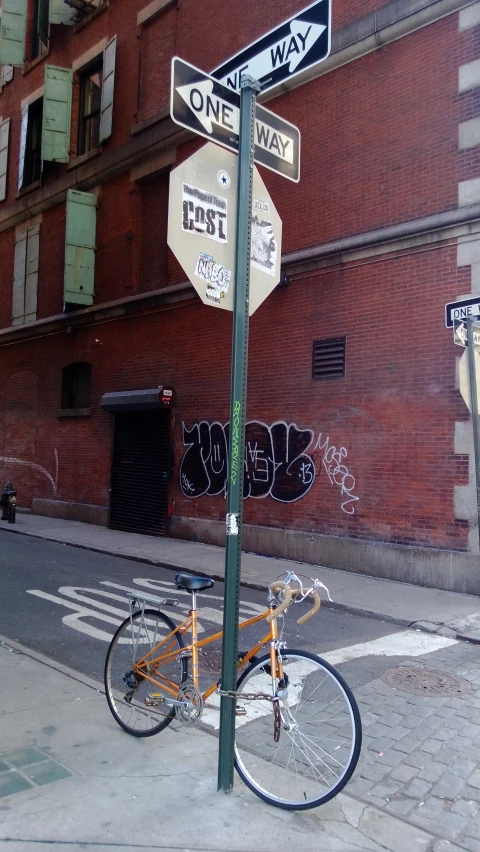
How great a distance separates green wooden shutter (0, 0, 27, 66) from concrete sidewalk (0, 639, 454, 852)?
69.0 ft

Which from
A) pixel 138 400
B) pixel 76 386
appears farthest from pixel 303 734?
pixel 76 386

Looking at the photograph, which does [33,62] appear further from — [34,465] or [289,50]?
[289,50]

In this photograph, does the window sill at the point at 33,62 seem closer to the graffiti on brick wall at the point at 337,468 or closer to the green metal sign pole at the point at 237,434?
the graffiti on brick wall at the point at 337,468

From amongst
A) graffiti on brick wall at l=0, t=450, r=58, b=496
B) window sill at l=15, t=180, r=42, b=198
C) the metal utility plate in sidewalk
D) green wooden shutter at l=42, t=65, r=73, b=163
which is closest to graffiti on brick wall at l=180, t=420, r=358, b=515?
graffiti on brick wall at l=0, t=450, r=58, b=496

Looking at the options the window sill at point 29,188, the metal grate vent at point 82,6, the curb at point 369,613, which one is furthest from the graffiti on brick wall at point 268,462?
the metal grate vent at point 82,6

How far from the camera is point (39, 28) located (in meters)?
20.5

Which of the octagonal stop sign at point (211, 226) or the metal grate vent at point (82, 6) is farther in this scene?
the metal grate vent at point (82, 6)

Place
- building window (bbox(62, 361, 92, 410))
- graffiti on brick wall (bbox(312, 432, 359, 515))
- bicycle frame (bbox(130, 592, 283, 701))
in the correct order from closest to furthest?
bicycle frame (bbox(130, 592, 283, 701)) < graffiti on brick wall (bbox(312, 432, 359, 515)) < building window (bbox(62, 361, 92, 410))

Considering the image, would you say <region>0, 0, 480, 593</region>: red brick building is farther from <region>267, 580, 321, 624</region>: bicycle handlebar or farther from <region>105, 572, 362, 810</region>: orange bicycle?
<region>267, 580, 321, 624</region>: bicycle handlebar

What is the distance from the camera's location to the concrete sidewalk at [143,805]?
320 centimetres

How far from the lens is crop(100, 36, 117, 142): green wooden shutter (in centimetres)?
1697

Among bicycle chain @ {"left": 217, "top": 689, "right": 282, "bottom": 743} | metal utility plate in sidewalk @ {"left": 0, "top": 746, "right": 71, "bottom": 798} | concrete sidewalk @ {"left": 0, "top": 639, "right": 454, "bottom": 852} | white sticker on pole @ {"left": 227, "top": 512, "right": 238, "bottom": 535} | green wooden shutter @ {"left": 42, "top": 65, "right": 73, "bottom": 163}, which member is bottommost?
concrete sidewalk @ {"left": 0, "top": 639, "right": 454, "bottom": 852}

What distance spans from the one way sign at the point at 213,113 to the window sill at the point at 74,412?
1376 centimetres

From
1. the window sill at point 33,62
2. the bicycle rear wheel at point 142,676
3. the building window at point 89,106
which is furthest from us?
the window sill at point 33,62
